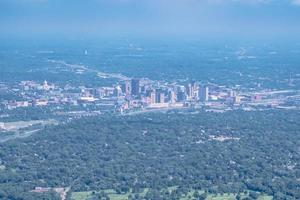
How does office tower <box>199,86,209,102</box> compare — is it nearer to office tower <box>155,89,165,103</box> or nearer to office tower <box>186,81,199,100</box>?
office tower <box>186,81,199,100</box>

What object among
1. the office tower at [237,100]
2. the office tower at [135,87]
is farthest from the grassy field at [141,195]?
the office tower at [135,87]

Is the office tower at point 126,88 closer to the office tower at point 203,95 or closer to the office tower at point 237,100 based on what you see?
the office tower at point 203,95

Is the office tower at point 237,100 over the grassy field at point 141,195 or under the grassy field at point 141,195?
over

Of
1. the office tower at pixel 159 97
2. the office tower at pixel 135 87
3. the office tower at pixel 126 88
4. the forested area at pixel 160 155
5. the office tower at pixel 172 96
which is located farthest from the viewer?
the office tower at pixel 126 88

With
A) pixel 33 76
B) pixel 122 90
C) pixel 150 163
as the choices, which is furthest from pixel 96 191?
pixel 33 76

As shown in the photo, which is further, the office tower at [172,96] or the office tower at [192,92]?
the office tower at [192,92]

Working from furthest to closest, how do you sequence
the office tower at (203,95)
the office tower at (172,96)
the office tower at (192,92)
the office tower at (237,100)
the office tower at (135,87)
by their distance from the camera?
the office tower at (135,87), the office tower at (192,92), the office tower at (203,95), the office tower at (172,96), the office tower at (237,100)

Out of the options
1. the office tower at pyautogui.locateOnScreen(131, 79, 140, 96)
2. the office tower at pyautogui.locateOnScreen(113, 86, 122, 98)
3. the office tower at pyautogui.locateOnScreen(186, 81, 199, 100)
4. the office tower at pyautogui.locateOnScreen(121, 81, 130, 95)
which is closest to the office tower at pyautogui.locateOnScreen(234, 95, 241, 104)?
the office tower at pyautogui.locateOnScreen(186, 81, 199, 100)

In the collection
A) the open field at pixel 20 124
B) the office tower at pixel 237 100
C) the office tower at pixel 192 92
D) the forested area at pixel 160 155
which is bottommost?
the forested area at pixel 160 155

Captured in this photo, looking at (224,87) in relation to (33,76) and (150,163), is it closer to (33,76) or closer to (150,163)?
(33,76)
